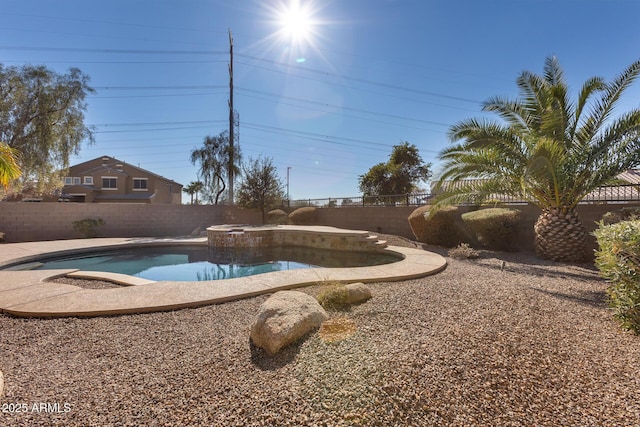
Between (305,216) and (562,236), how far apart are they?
434 inches

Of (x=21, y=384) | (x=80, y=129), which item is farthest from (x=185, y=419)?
(x=80, y=129)

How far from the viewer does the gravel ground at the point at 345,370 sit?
5.84 ft

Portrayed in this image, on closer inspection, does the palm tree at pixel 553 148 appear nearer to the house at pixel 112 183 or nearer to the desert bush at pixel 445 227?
the desert bush at pixel 445 227

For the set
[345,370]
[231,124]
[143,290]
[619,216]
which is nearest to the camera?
[345,370]

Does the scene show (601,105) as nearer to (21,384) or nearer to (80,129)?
(21,384)

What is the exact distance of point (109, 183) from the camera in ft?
92.4

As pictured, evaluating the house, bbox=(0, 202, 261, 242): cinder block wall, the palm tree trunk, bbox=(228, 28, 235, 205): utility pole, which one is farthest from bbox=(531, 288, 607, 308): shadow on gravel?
the house

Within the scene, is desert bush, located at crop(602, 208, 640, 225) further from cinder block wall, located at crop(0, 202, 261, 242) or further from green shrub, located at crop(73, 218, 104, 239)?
green shrub, located at crop(73, 218, 104, 239)

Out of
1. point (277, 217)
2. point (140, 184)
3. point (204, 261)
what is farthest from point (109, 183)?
point (204, 261)

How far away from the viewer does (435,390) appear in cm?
192

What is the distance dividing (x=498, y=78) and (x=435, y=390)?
526 inches

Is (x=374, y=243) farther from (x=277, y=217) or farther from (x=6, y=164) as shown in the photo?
(x=6, y=164)

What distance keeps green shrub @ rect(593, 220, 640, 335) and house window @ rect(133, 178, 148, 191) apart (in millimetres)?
34444

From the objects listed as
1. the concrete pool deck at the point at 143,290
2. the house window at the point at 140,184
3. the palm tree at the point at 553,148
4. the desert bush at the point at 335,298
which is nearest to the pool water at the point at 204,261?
the concrete pool deck at the point at 143,290
